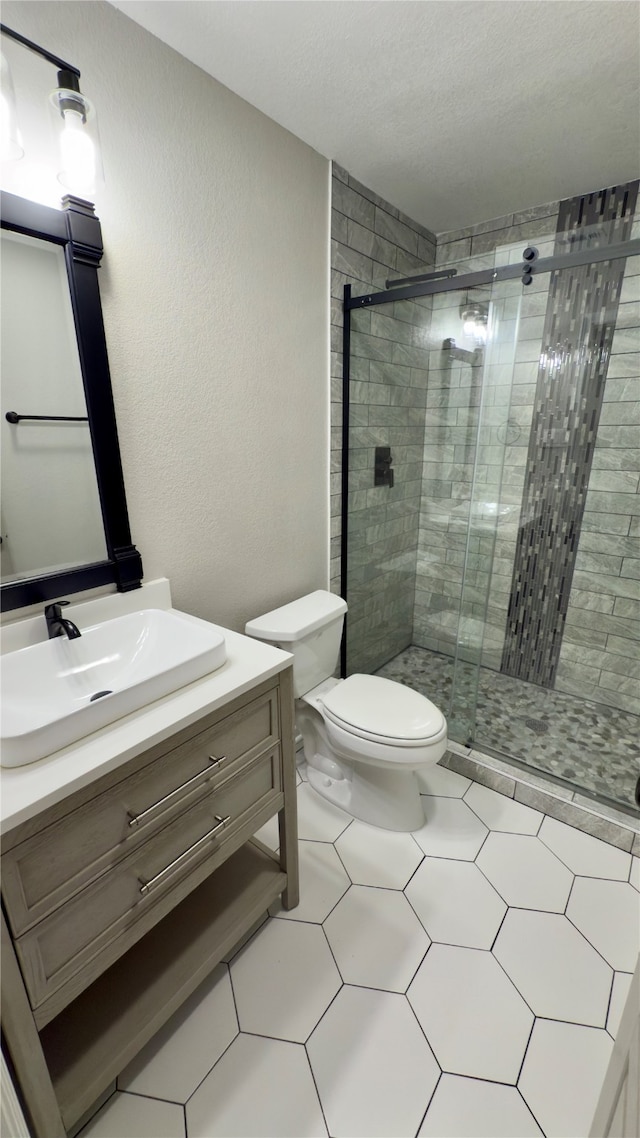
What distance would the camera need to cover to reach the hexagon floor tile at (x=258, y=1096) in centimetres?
99

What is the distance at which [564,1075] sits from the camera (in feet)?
3.55

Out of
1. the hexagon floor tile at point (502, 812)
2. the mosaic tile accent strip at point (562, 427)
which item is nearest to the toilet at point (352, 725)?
the hexagon floor tile at point (502, 812)

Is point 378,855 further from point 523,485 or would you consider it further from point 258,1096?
point 523,485

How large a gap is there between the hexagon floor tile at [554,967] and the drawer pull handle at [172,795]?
99 cm

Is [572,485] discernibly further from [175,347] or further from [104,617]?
[104,617]

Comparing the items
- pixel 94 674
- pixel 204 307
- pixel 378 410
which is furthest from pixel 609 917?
Answer: pixel 204 307

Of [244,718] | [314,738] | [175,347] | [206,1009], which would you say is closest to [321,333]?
[175,347]

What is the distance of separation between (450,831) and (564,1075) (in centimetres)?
67

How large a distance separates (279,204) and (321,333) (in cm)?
43

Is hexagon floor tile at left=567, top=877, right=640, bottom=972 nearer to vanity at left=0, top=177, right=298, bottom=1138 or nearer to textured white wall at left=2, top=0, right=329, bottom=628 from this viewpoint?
vanity at left=0, top=177, right=298, bottom=1138

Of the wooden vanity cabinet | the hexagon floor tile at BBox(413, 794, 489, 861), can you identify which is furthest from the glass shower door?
the wooden vanity cabinet

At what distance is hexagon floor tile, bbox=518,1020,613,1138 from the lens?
39.7 inches

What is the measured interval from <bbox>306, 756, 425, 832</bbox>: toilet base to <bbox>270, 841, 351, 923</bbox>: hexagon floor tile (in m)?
0.18

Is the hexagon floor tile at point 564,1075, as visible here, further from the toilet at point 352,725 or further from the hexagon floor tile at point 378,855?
the toilet at point 352,725
